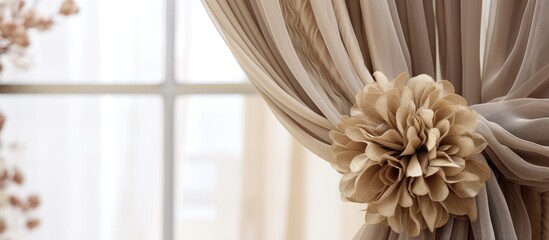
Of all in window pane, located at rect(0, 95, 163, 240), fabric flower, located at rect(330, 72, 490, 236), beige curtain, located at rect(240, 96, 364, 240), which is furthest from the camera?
window pane, located at rect(0, 95, 163, 240)

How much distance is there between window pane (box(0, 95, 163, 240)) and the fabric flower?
689 millimetres

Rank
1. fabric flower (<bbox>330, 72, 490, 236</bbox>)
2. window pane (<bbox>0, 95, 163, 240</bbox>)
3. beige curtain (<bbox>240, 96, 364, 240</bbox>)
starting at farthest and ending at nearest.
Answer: window pane (<bbox>0, 95, 163, 240</bbox>)
beige curtain (<bbox>240, 96, 364, 240</bbox>)
fabric flower (<bbox>330, 72, 490, 236</bbox>)

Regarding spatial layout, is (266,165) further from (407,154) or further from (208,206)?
(407,154)

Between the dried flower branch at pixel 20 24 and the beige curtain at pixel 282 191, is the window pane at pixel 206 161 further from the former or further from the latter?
the dried flower branch at pixel 20 24

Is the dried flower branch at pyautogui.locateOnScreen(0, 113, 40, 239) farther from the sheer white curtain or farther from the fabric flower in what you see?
the fabric flower

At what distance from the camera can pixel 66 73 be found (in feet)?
5.40

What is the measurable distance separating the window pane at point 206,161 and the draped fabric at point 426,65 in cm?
42

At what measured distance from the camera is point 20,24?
166 centimetres

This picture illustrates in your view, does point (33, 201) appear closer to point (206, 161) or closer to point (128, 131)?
point (128, 131)

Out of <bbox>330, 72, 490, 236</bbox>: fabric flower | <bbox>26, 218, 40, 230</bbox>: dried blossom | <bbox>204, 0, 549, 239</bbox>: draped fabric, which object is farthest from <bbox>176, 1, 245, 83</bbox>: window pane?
<bbox>330, 72, 490, 236</bbox>: fabric flower

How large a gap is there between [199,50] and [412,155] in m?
0.73

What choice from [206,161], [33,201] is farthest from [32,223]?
[206,161]

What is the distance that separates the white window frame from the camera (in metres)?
1.60

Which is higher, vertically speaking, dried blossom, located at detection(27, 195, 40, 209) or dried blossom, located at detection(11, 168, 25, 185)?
dried blossom, located at detection(11, 168, 25, 185)
